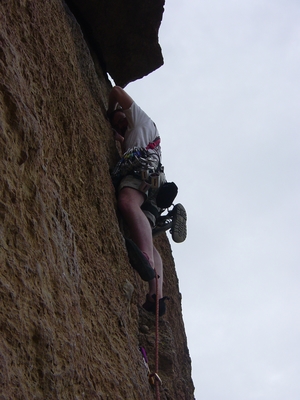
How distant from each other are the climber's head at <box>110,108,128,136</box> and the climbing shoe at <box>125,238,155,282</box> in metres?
1.77

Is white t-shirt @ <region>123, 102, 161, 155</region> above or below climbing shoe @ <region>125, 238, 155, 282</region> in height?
above

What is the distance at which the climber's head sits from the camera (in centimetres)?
521

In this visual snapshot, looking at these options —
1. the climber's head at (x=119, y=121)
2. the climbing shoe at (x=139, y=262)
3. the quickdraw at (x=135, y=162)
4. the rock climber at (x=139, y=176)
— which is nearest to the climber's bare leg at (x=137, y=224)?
the rock climber at (x=139, y=176)

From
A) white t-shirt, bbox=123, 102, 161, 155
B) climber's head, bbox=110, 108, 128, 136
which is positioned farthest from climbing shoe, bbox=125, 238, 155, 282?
climber's head, bbox=110, 108, 128, 136

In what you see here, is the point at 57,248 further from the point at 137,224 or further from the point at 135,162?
the point at 135,162

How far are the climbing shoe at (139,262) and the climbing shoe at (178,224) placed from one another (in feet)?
2.69

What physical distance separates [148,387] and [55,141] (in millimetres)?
1498

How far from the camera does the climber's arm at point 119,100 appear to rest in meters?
5.14

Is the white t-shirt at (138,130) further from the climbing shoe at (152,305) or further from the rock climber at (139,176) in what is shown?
the climbing shoe at (152,305)

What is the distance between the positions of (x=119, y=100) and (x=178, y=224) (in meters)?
1.43

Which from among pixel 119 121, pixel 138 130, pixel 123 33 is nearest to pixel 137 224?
pixel 138 130

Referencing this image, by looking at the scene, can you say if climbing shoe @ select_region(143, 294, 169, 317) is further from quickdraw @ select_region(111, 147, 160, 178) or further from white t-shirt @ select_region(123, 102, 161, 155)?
white t-shirt @ select_region(123, 102, 161, 155)

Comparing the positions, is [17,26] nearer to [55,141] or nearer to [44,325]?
[55,141]

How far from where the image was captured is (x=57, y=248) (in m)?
2.41
